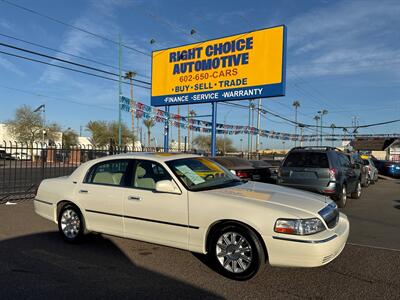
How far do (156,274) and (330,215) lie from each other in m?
2.36

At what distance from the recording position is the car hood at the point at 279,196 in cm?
455

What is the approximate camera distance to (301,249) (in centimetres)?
414

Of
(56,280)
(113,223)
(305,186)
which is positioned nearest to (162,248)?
(113,223)

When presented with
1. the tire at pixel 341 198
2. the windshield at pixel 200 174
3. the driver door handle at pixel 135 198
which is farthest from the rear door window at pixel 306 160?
the driver door handle at pixel 135 198

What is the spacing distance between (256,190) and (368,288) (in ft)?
5.98

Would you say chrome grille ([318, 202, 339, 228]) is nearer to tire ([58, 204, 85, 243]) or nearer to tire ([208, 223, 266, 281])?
tire ([208, 223, 266, 281])

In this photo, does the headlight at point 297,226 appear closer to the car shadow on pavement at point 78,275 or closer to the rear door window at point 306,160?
the car shadow on pavement at point 78,275

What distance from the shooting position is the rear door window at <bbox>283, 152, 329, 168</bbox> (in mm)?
9797

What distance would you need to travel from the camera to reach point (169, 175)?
5262 millimetres

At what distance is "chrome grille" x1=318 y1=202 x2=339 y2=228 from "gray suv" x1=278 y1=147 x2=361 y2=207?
481 cm

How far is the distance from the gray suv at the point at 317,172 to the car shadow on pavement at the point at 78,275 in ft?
18.5

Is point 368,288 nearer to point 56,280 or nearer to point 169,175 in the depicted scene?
point 169,175

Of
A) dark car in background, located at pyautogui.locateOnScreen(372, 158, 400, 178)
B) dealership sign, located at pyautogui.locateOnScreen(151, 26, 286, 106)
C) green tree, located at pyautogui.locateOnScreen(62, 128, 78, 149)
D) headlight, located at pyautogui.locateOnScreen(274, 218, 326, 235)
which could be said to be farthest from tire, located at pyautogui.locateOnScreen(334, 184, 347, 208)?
green tree, located at pyautogui.locateOnScreen(62, 128, 78, 149)

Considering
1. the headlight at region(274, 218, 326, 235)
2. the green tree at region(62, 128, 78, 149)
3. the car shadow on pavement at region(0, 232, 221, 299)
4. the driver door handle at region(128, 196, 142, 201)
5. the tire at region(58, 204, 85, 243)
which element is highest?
the green tree at region(62, 128, 78, 149)
